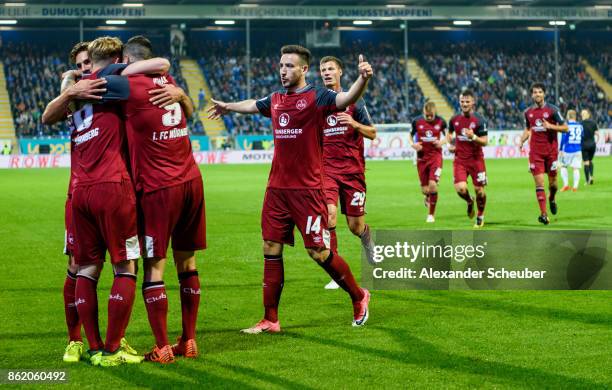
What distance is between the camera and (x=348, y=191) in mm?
10414

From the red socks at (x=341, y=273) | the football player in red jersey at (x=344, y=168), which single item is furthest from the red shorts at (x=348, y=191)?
the red socks at (x=341, y=273)

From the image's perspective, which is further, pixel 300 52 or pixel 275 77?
pixel 275 77

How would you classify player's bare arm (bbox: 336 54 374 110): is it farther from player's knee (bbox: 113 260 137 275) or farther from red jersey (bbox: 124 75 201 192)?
player's knee (bbox: 113 260 137 275)

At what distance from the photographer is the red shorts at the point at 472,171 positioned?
17.3 metres

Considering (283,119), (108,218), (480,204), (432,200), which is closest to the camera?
(108,218)

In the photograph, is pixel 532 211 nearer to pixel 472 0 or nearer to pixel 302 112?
pixel 302 112

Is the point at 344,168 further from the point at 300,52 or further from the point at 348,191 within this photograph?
the point at 300,52

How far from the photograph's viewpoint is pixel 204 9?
58.3 meters

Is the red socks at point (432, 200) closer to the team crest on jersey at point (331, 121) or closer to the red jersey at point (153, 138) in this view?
the team crest on jersey at point (331, 121)

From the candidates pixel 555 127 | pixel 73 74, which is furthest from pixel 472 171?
pixel 73 74

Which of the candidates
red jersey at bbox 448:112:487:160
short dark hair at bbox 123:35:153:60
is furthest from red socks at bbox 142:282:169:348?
red jersey at bbox 448:112:487:160

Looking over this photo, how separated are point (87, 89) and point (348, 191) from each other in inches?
182

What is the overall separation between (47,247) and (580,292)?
8.15m

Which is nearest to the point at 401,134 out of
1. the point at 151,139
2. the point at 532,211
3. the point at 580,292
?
the point at 532,211
